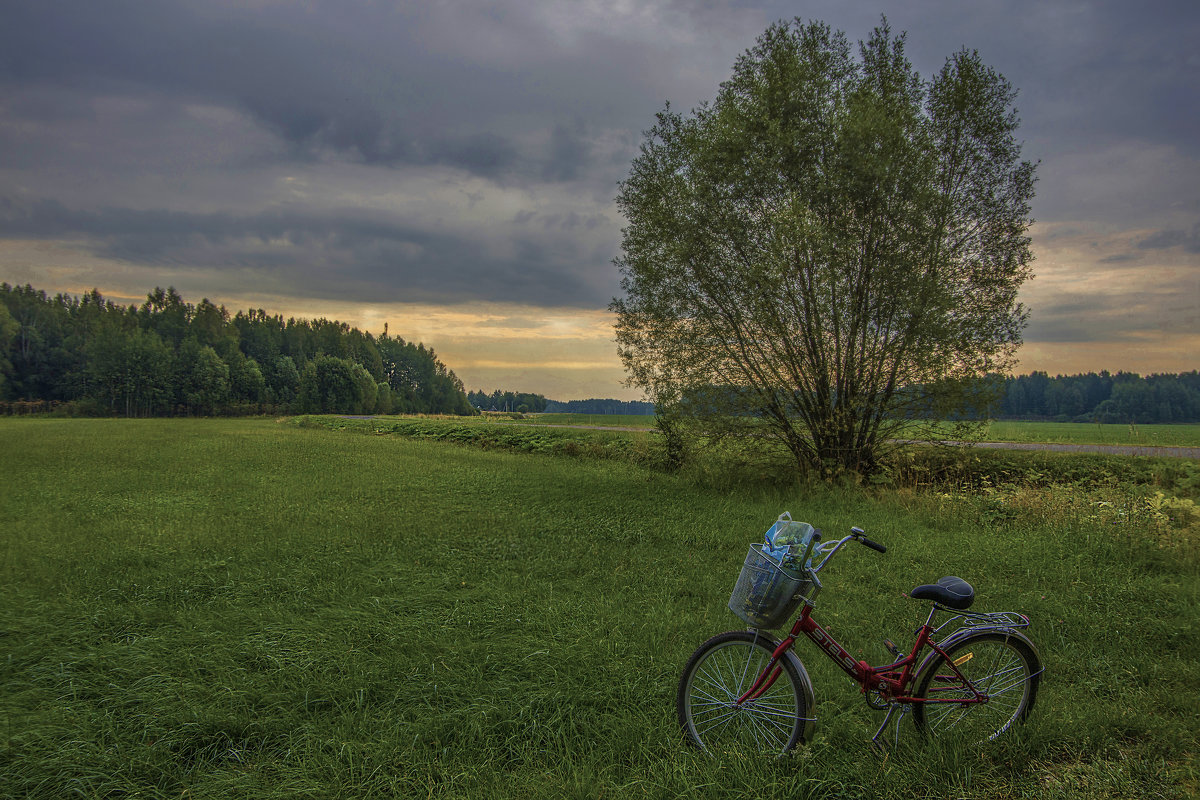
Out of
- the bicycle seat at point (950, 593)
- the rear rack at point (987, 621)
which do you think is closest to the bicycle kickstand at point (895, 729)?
the rear rack at point (987, 621)

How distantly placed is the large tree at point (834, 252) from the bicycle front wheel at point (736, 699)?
34.9 ft

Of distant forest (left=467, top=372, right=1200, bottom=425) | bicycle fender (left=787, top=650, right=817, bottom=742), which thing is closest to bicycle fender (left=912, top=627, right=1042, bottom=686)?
bicycle fender (left=787, top=650, right=817, bottom=742)

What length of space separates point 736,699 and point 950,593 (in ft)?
4.68

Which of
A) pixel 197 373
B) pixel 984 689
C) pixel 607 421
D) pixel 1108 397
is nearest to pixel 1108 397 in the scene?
pixel 1108 397

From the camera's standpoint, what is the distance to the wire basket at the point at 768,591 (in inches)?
121

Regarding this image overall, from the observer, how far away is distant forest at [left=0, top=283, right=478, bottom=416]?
7562 cm

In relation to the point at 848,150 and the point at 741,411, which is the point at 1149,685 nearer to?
the point at 741,411

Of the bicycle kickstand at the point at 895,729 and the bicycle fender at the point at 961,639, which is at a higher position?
the bicycle fender at the point at 961,639

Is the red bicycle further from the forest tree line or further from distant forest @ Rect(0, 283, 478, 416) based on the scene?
distant forest @ Rect(0, 283, 478, 416)

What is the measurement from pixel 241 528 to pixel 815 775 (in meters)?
9.87

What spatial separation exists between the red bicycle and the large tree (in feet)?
34.0

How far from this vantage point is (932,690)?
3.54m

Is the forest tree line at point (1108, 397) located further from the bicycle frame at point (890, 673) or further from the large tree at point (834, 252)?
the bicycle frame at point (890, 673)

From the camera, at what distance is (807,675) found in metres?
3.43
